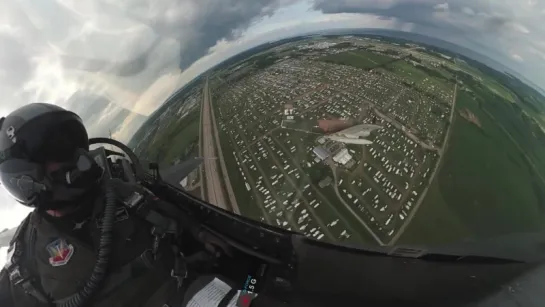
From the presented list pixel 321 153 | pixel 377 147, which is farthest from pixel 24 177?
pixel 377 147

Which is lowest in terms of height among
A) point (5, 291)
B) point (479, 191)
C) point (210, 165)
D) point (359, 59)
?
point (479, 191)

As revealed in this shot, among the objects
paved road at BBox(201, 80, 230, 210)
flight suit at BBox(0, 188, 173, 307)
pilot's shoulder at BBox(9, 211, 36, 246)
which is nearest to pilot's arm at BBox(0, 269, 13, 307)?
flight suit at BBox(0, 188, 173, 307)

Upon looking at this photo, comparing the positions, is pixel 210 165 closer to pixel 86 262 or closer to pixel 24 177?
pixel 86 262

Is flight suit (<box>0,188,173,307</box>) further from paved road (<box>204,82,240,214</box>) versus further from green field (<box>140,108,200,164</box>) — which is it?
paved road (<box>204,82,240,214</box>)

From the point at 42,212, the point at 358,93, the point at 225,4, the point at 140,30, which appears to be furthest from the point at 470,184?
the point at 42,212

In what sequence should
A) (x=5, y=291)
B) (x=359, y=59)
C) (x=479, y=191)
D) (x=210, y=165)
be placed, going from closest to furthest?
(x=479, y=191) < (x=359, y=59) < (x=210, y=165) < (x=5, y=291)
